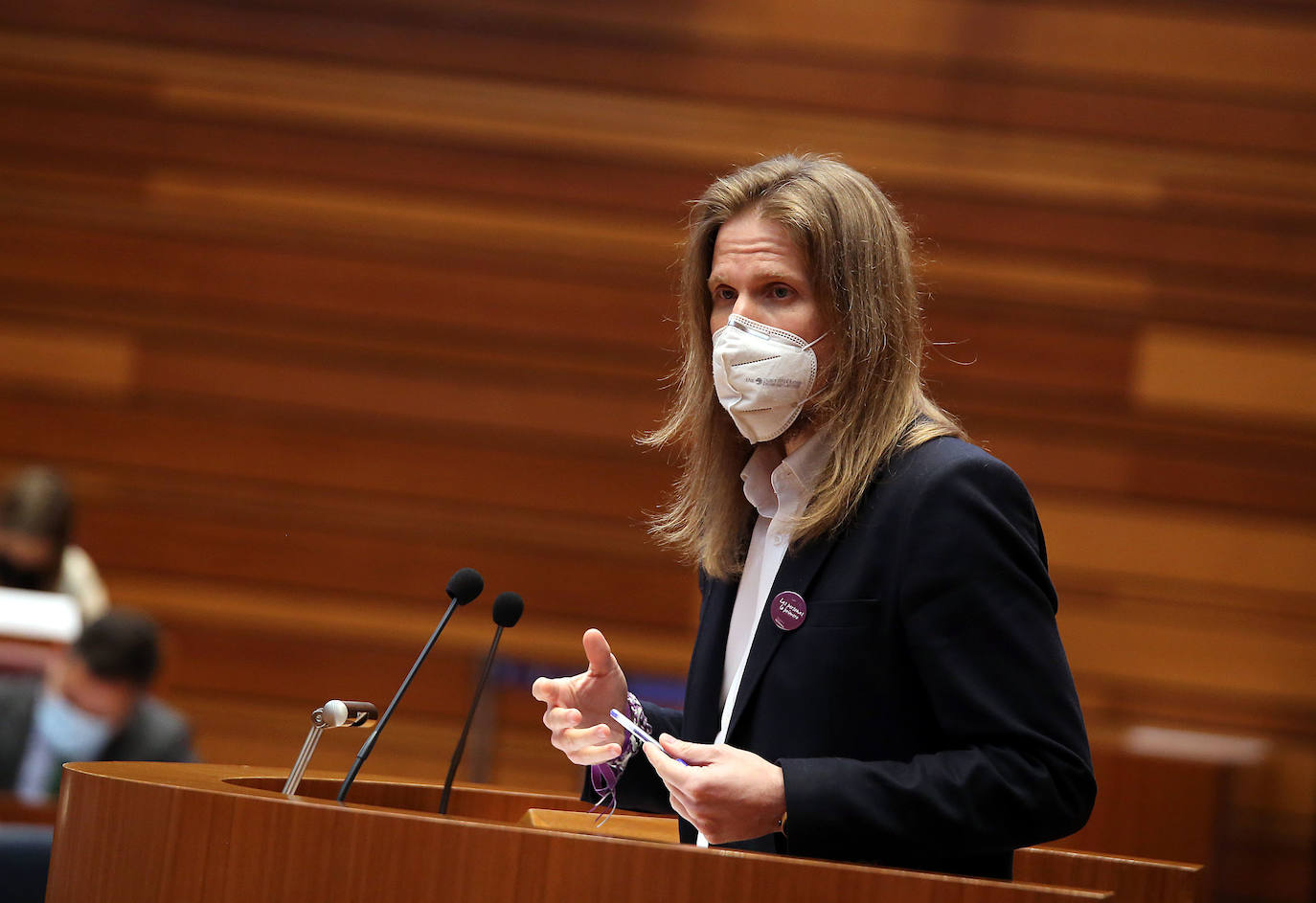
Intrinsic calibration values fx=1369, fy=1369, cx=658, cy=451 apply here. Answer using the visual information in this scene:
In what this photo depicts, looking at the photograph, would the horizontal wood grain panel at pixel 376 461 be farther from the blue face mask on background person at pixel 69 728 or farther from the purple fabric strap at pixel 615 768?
the purple fabric strap at pixel 615 768

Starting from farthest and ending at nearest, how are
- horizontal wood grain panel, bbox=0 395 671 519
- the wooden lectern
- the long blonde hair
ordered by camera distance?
horizontal wood grain panel, bbox=0 395 671 519
the long blonde hair
the wooden lectern

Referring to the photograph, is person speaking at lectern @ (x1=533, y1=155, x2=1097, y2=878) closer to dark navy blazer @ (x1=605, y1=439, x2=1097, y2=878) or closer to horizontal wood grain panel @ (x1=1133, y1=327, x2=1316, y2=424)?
dark navy blazer @ (x1=605, y1=439, x2=1097, y2=878)

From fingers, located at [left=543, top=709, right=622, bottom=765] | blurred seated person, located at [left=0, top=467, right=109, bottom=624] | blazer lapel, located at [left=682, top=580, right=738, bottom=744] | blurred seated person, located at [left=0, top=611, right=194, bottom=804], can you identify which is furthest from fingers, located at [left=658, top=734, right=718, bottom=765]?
blurred seated person, located at [left=0, top=467, right=109, bottom=624]

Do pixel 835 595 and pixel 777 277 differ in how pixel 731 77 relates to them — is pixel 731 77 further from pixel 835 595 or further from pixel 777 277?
pixel 835 595

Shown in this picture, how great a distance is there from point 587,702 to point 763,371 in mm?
453

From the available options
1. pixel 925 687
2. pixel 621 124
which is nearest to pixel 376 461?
pixel 621 124

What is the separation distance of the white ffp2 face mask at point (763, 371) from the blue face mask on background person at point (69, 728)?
2519 millimetres

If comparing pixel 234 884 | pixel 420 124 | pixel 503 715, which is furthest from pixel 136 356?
pixel 234 884

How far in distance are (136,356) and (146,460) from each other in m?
0.39

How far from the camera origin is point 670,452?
504 centimetres

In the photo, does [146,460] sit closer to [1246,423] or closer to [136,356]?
[136,356]

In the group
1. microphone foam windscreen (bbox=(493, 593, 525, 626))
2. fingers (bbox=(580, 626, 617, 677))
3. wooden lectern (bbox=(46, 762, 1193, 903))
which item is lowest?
wooden lectern (bbox=(46, 762, 1193, 903))

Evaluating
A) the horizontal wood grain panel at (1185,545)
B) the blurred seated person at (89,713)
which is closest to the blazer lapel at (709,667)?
the blurred seated person at (89,713)

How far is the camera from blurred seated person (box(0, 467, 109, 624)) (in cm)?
439
